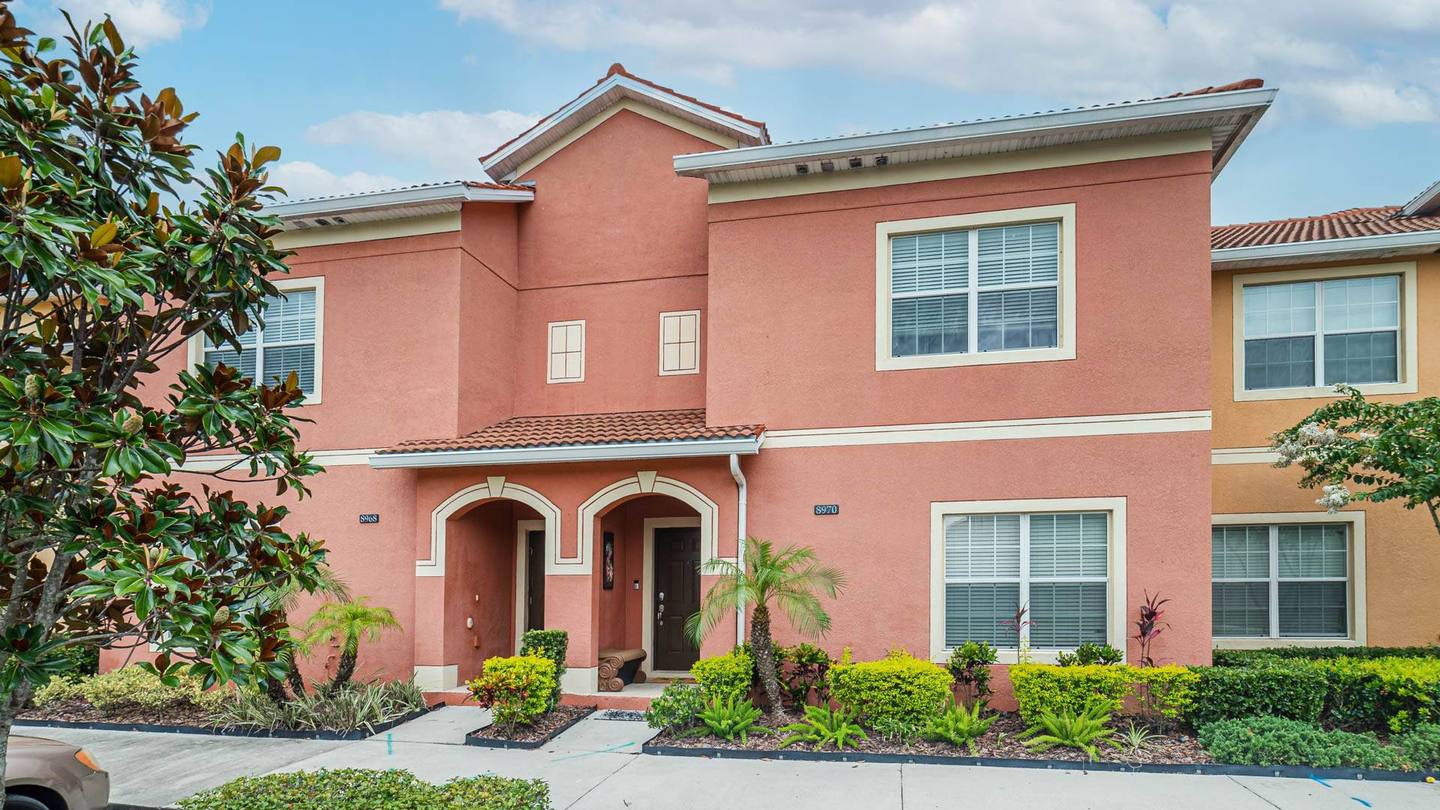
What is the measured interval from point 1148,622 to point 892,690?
112 inches

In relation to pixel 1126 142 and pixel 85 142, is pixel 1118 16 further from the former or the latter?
pixel 85 142

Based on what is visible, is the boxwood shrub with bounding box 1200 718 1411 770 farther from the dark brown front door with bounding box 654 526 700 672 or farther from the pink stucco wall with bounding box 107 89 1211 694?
the dark brown front door with bounding box 654 526 700 672

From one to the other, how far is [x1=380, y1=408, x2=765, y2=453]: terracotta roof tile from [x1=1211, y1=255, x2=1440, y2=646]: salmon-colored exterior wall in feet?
21.5

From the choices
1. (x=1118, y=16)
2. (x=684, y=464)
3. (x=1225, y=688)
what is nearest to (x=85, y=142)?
(x=684, y=464)

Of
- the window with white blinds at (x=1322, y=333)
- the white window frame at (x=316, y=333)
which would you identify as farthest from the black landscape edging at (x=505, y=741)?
the window with white blinds at (x=1322, y=333)

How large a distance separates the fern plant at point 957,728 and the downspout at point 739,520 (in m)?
2.47

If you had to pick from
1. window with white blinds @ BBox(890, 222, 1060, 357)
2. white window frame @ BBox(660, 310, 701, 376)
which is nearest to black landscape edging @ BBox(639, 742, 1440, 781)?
window with white blinds @ BBox(890, 222, 1060, 357)

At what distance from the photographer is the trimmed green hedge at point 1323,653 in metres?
10.5

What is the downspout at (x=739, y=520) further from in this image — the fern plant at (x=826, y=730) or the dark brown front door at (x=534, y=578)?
the dark brown front door at (x=534, y=578)

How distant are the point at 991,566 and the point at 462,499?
6.71 meters

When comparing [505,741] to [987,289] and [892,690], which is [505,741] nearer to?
[892,690]

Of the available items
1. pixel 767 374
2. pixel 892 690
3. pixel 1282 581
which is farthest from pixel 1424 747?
pixel 767 374

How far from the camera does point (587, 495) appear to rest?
11.6 m

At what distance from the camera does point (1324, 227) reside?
1285cm
